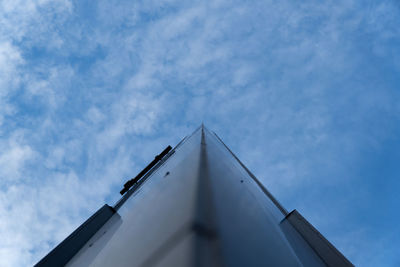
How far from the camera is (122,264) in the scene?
128 centimetres

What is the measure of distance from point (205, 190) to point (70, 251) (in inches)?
70.3

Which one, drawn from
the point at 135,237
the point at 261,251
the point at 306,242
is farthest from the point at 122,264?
the point at 306,242

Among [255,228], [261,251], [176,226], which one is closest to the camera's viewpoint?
[176,226]

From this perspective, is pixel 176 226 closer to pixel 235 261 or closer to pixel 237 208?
pixel 235 261

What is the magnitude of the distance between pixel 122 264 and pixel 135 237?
0.83ft

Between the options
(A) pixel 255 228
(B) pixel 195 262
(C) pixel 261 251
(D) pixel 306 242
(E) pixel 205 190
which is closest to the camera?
(B) pixel 195 262

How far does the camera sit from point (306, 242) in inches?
99.5

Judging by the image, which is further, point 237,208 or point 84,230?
point 84,230

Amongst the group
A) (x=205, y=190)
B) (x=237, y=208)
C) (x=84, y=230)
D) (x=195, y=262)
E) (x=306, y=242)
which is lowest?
(x=306, y=242)

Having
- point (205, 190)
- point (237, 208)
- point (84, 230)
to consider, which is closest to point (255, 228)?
point (237, 208)

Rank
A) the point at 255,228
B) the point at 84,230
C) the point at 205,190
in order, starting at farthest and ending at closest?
the point at 84,230 → the point at 255,228 → the point at 205,190

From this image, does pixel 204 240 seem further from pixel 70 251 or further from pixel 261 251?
pixel 70 251

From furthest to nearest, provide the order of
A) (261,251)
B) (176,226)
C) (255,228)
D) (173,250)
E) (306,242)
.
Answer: (306,242) → (255,228) → (261,251) → (176,226) → (173,250)

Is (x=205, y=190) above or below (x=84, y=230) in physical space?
below
